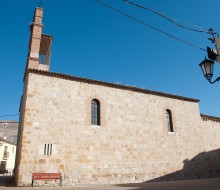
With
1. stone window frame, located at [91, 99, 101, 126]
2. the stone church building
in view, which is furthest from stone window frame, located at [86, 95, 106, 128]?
stone window frame, located at [91, 99, 101, 126]

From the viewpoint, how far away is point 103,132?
14.1 m

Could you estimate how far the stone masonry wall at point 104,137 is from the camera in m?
12.2

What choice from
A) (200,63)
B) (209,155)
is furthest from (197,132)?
A: (200,63)

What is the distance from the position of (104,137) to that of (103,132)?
1.04 ft

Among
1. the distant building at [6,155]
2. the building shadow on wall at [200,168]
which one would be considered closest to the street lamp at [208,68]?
the building shadow on wall at [200,168]

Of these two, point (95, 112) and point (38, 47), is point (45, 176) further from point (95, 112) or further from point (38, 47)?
point (38, 47)

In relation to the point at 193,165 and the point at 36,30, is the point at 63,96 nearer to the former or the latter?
the point at 36,30

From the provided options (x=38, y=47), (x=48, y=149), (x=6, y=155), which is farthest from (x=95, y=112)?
(x=6, y=155)

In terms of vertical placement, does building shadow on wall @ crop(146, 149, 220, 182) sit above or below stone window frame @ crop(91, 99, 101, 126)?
below

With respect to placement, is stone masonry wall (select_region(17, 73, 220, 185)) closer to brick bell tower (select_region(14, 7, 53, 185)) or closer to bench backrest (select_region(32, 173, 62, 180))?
bench backrest (select_region(32, 173, 62, 180))

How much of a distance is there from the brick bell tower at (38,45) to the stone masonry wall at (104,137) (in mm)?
2839

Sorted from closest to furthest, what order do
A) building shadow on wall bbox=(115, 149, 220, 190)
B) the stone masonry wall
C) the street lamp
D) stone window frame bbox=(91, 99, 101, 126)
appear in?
the street lamp → the stone masonry wall → stone window frame bbox=(91, 99, 101, 126) → building shadow on wall bbox=(115, 149, 220, 190)

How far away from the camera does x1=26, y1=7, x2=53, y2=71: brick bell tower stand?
1559cm

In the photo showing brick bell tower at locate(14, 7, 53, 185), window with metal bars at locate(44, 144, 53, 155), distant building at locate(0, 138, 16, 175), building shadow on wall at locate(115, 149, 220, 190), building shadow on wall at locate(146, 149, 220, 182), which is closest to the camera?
window with metal bars at locate(44, 144, 53, 155)
